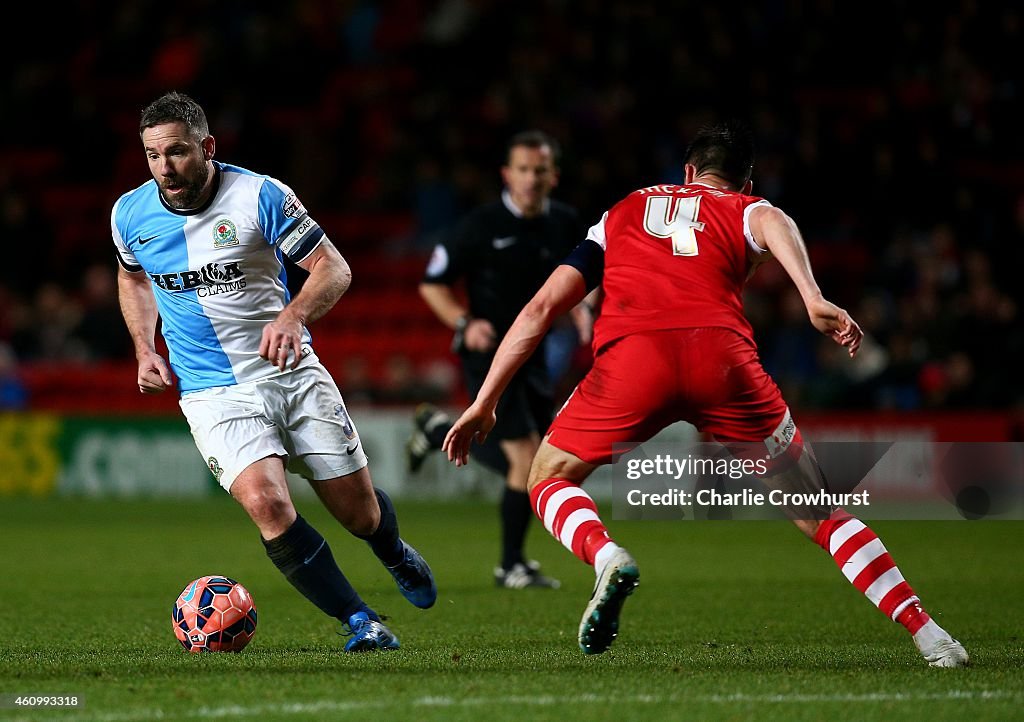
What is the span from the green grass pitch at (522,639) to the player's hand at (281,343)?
1.11m

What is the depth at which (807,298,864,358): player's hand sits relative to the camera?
477cm

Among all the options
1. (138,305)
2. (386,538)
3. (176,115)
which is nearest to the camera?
(176,115)

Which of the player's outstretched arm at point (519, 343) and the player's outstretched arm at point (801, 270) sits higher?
the player's outstretched arm at point (801, 270)

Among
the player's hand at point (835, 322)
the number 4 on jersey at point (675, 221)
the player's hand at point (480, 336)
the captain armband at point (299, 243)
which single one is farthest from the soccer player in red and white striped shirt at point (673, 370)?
the player's hand at point (480, 336)

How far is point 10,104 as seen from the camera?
2059 centimetres

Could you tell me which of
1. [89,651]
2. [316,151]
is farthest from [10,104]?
[89,651]

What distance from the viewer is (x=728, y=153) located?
5523 millimetres

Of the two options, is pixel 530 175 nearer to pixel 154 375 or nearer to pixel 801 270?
pixel 154 375

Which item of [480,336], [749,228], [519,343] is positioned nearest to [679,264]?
[749,228]

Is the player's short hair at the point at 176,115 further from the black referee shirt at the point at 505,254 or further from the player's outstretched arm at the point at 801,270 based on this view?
the black referee shirt at the point at 505,254

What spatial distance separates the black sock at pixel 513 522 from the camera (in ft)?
28.1

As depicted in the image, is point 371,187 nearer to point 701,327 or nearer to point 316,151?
point 316,151

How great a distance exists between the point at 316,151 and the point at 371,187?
36.1 inches

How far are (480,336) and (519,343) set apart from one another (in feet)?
10.2
